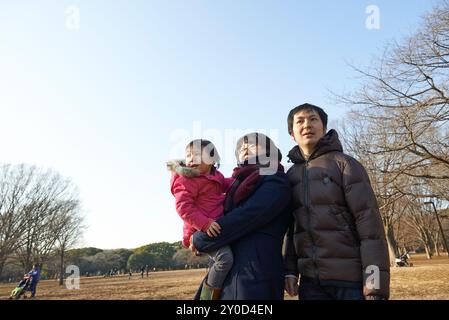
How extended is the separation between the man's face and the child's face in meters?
0.68

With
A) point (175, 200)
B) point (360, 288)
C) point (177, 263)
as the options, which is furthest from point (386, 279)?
point (177, 263)

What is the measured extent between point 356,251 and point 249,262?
654 millimetres

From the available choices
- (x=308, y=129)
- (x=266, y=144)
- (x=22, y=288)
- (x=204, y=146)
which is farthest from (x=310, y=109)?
(x=22, y=288)

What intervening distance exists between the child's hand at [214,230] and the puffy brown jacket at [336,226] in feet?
1.83

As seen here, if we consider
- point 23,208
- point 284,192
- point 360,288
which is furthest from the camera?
point 23,208

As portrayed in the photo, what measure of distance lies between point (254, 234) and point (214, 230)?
0.25 meters

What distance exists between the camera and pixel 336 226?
83.0 inches

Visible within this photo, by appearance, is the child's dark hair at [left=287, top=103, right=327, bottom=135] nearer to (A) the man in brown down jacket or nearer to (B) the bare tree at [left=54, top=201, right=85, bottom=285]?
(A) the man in brown down jacket

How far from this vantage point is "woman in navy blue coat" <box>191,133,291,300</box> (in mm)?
2023

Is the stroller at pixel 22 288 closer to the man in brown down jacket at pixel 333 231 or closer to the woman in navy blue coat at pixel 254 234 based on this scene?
the woman in navy blue coat at pixel 254 234

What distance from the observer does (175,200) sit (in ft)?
7.95
